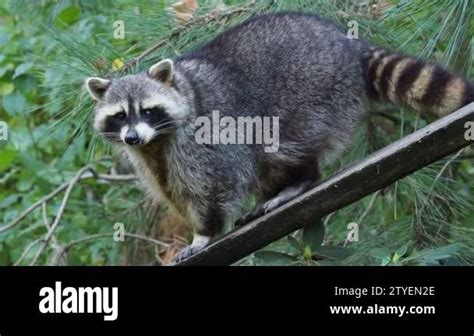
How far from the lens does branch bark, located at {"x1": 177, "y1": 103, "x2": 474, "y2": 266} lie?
330cm

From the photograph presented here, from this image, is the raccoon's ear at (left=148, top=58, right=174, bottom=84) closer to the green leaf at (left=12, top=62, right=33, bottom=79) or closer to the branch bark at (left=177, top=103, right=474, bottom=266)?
the branch bark at (left=177, top=103, right=474, bottom=266)

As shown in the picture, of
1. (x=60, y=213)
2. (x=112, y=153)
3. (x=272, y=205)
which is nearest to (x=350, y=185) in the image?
(x=272, y=205)

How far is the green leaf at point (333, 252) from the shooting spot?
3457 millimetres

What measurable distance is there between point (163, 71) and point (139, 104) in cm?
14

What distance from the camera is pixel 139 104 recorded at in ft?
12.4

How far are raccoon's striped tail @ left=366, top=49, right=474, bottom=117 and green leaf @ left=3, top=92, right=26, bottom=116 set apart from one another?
1789 millimetres

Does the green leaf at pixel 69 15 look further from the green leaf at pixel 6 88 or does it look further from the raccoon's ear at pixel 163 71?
the raccoon's ear at pixel 163 71

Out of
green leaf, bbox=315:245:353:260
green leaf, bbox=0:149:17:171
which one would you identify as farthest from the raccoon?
green leaf, bbox=0:149:17:171

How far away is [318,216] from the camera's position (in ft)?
11.5

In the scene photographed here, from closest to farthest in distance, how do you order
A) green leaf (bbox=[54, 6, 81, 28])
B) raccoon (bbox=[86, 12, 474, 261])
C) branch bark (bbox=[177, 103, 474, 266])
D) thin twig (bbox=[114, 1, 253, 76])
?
branch bark (bbox=[177, 103, 474, 266]) → raccoon (bbox=[86, 12, 474, 261]) → thin twig (bbox=[114, 1, 253, 76]) → green leaf (bbox=[54, 6, 81, 28])

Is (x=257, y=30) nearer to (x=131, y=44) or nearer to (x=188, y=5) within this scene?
(x=188, y=5)

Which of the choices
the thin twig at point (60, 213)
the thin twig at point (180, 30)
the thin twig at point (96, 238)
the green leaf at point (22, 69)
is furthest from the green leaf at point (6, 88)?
the thin twig at point (180, 30)
